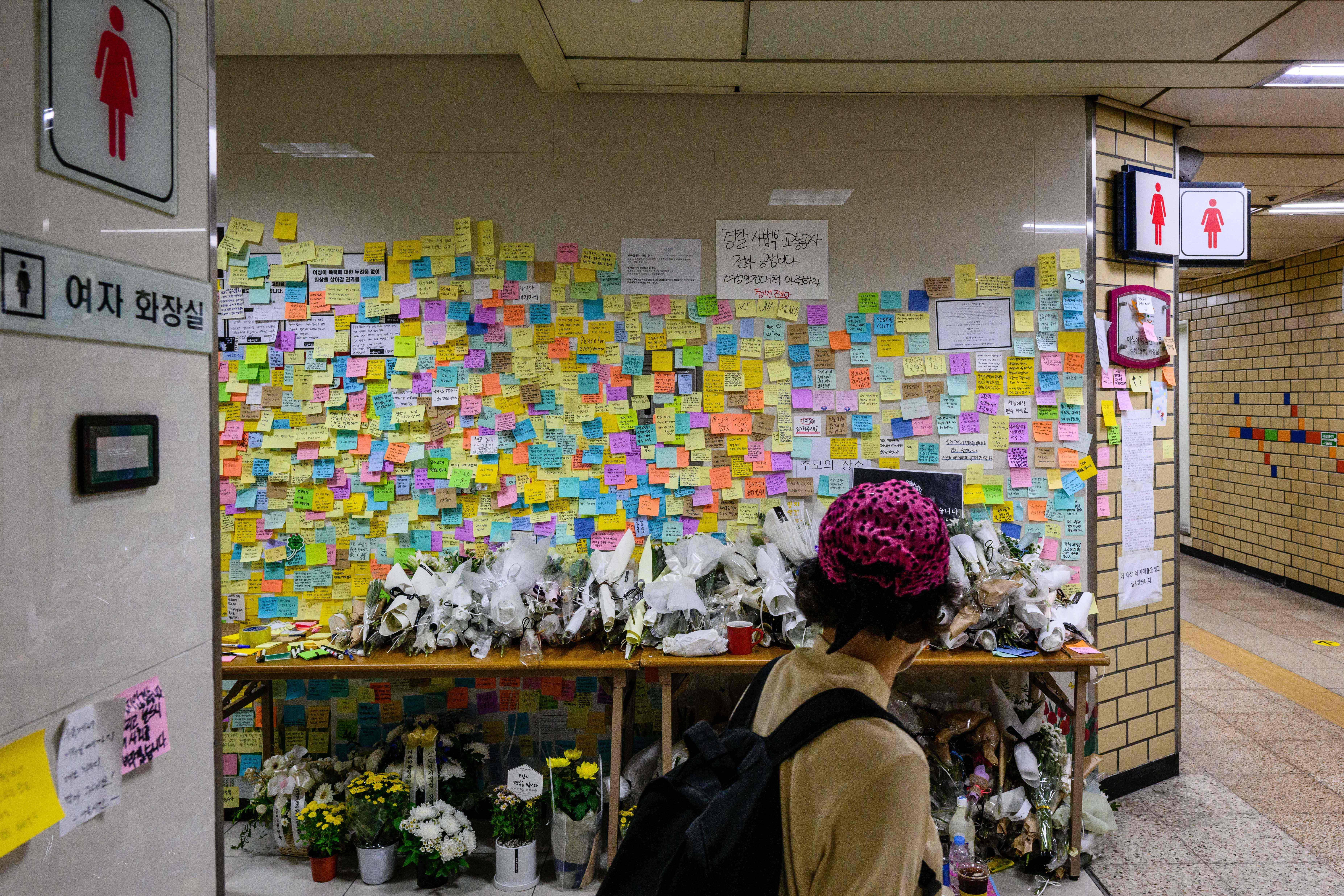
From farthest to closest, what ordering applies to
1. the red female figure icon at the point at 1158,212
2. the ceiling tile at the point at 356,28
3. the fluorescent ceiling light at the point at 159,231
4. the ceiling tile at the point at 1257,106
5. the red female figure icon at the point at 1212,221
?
the red female figure icon at the point at 1212,221 → the red female figure icon at the point at 1158,212 → the ceiling tile at the point at 1257,106 → the ceiling tile at the point at 356,28 → the fluorescent ceiling light at the point at 159,231

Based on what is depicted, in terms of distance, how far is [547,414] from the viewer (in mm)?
3230

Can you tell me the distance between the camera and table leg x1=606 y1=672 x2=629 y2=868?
2691mm

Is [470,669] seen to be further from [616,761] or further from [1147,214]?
[1147,214]

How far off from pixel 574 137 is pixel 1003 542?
2376 millimetres

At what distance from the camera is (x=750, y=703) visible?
3.94 feet

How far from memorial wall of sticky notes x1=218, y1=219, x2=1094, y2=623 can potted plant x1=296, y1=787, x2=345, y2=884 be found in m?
0.80

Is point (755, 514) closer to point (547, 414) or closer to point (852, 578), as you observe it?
point (547, 414)

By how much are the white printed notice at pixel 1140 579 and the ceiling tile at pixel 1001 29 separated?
185cm

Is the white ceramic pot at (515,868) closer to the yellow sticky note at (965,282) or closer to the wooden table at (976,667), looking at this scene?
the wooden table at (976,667)

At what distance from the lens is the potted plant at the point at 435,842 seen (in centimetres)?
266

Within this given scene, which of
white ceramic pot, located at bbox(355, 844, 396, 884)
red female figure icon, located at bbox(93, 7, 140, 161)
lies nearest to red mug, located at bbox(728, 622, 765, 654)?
white ceramic pot, located at bbox(355, 844, 396, 884)

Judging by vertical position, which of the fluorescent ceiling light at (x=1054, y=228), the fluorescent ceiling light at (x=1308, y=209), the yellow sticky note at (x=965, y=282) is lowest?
the yellow sticky note at (x=965, y=282)

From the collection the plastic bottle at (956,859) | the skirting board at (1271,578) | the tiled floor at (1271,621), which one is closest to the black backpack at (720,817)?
the plastic bottle at (956,859)

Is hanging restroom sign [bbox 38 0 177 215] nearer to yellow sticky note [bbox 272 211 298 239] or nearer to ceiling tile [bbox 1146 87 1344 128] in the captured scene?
yellow sticky note [bbox 272 211 298 239]
